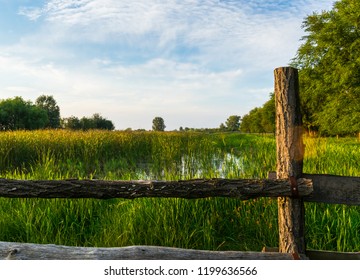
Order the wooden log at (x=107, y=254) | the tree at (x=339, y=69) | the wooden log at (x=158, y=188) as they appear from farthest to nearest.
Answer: the tree at (x=339, y=69), the wooden log at (x=158, y=188), the wooden log at (x=107, y=254)

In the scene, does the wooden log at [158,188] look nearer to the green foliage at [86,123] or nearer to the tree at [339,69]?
the tree at [339,69]

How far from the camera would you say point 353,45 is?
17.7 meters

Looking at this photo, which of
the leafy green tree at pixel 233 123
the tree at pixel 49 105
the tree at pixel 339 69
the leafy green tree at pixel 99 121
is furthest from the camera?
the leafy green tree at pixel 233 123

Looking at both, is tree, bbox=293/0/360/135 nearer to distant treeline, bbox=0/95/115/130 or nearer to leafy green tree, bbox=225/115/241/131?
distant treeline, bbox=0/95/115/130

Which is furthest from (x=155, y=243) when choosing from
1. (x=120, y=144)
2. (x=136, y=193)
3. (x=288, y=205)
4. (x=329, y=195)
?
(x=120, y=144)

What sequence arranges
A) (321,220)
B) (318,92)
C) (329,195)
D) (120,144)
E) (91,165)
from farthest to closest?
(318,92)
(120,144)
(91,165)
(321,220)
(329,195)

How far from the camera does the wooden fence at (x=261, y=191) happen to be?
2.60 m

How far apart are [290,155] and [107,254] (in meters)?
1.69

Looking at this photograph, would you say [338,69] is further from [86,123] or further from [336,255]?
[86,123]

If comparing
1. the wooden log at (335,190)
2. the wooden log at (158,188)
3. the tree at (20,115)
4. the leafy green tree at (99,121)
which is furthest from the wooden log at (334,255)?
the leafy green tree at (99,121)

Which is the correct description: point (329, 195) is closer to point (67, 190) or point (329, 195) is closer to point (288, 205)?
point (288, 205)

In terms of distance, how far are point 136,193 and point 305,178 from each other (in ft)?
4.65

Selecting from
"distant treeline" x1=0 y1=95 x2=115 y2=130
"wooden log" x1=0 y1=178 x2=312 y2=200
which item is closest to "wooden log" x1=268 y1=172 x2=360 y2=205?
"wooden log" x1=0 y1=178 x2=312 y2=200

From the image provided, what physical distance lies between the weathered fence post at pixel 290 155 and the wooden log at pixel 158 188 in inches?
5.2
